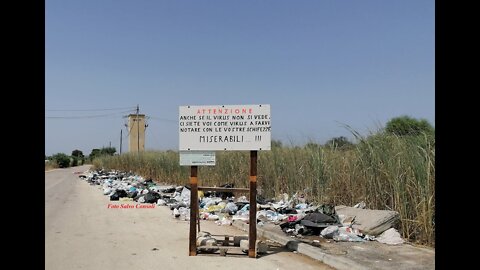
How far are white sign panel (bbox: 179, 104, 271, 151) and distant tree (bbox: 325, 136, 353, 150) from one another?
6175 millimetres

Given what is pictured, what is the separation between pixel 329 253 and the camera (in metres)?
7.67

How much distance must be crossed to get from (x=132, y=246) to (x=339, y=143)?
8134mm

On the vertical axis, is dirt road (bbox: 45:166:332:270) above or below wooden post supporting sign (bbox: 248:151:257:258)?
below

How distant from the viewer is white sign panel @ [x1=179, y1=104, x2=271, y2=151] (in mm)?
8250

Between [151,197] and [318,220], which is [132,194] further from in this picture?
[318,220]

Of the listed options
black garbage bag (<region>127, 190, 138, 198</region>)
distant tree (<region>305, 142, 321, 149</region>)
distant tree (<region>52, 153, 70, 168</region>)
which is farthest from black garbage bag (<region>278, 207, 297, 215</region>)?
distant tree (<region>52, 153, 70, 168</region>)

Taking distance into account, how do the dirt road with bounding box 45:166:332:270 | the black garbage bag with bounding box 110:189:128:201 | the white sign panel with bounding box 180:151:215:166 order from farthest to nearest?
the black garbage bag with bounding box 110:189:128:201 < the white sign panel with bounding box 180:151:215:166 < the dirt road with bounding box 45:166:332:270

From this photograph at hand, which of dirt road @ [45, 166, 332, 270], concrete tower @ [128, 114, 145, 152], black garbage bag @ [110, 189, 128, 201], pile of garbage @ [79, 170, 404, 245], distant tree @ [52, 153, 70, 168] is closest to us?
dirt road @ [45, 166, 332, 270]

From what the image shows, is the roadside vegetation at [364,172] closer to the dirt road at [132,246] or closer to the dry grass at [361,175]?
the dry grass at [361,175]

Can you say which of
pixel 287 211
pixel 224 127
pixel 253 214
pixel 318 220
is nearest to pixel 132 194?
pixel 287 211

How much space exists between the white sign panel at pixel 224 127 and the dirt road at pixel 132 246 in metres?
1.97

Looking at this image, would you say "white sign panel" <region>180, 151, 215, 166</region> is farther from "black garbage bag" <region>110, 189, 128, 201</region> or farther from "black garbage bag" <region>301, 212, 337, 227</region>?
"black garbage bag" <region>110, 189, 128, 201</region>

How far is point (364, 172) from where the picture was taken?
1138 centimetres
